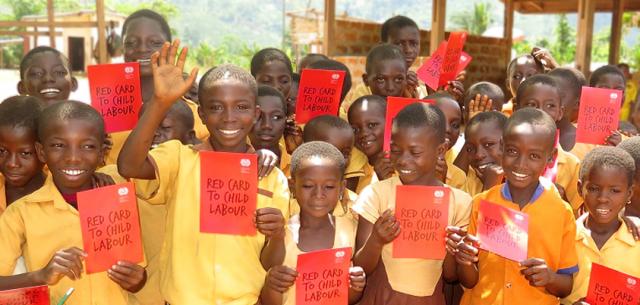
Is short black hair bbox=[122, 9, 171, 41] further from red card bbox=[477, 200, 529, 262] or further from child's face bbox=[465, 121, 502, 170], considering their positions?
red card bbox=[477, 200, 529, 262]

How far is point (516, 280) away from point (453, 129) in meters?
1.34

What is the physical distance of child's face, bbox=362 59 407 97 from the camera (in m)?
4.46

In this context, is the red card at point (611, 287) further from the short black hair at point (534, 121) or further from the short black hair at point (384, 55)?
the short black hair at point (384, 55)

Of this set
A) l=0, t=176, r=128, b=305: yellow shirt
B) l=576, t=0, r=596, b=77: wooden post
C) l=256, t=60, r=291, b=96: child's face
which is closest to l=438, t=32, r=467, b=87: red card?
l=256, t=60, r=291, b=96: child's face

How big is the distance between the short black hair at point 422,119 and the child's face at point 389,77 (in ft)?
4.82

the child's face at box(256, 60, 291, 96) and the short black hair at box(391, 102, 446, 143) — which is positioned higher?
Result: the child's face at box(256, 60, 291, 96)

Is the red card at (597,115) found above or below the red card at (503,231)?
above

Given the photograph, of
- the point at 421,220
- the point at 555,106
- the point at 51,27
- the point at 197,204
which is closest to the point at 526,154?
the point at 421,220

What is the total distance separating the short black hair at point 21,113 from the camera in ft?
9.59

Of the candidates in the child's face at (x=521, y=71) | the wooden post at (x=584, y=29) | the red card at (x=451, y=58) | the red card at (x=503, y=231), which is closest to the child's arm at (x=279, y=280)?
the red card at (x=503, y=231)

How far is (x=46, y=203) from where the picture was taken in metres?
2.68

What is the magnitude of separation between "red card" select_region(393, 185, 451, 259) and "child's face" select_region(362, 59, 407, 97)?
1.90m

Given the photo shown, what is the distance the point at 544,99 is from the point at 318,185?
172 centimetres

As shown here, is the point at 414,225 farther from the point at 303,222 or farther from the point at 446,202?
the point at 303,222
